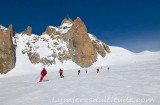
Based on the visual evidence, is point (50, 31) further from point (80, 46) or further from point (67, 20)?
point (80, 46)

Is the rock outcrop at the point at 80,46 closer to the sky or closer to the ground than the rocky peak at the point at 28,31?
closer to the ground

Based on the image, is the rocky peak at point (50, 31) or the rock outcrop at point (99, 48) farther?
the rock outcrop at point (99, 48)

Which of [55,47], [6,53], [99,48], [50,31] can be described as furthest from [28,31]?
[99,48]

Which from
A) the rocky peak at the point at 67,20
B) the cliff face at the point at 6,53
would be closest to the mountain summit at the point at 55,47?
the cliff face at the point at 6,53

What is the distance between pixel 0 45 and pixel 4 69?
10048 millimetres

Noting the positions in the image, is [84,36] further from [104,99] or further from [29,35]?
[104,99]

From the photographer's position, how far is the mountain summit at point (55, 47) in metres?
87.6

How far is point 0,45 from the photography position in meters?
78.7

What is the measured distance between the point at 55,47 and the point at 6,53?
25631mm

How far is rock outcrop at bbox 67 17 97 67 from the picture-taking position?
94625 mm

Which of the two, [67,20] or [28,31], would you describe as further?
[67,20]

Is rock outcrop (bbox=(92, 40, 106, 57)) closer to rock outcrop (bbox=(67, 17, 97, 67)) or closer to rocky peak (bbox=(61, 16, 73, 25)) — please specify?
rock outcrop (bbox=(67, 17, 97, 67))

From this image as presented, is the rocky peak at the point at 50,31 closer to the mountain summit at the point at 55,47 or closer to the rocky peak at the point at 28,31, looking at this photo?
the mountain summit at the point at 55,47

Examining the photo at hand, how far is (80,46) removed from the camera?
9906 cm
